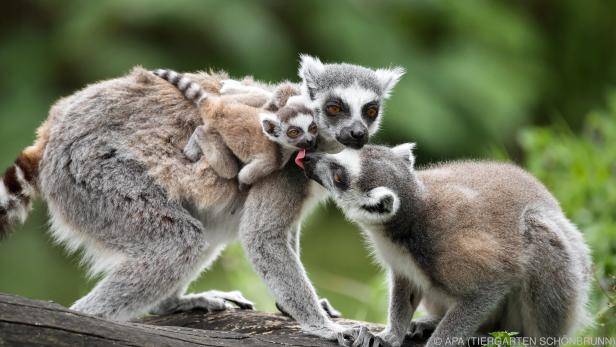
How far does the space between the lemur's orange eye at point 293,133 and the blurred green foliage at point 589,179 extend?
270 centimetres

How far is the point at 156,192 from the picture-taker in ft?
20.4

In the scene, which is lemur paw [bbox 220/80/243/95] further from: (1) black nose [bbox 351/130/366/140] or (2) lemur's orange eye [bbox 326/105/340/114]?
(1) black nose [bbox 351/130/366/140]

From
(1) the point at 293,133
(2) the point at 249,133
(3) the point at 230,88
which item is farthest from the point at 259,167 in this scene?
(3) the point at 230,88

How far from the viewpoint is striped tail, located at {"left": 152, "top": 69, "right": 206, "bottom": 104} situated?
256 inches

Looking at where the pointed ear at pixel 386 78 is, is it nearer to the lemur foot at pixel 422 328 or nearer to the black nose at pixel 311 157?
the black nose at pixel 311 157

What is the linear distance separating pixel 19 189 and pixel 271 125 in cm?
183

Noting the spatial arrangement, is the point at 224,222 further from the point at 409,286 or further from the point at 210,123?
the point at 409,286

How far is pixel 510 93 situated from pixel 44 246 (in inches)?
269

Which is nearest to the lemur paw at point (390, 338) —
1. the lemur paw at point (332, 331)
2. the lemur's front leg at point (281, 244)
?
the lemur paw at point (332, 331)

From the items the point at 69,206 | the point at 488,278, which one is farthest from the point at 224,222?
the point at 488,278

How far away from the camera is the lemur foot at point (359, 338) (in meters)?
5.92

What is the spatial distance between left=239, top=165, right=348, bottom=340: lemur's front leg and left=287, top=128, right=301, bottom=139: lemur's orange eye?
0.36 metres

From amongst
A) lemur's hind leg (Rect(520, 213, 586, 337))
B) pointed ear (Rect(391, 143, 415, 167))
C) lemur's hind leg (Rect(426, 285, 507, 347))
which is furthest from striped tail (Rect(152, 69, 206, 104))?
lemur's hind leg (Rect(520, 213, 586, 337))

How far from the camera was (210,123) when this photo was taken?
6344 mm
